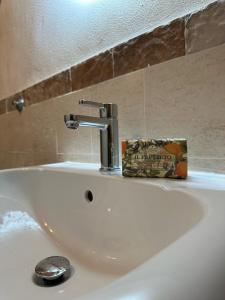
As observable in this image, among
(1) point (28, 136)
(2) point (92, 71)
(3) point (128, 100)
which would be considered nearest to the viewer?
(3) point (128, 100)

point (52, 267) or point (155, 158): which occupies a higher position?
point (155, 158)

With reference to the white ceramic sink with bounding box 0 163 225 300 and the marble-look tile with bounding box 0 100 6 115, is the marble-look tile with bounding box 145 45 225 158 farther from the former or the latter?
the marble-look tile with bounding box 0 100 6 115

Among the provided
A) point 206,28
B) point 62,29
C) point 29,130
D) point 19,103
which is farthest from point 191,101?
point 19,103

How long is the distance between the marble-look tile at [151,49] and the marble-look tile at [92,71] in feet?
0.10

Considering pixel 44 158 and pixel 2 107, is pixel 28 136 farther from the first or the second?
pixel 2 107

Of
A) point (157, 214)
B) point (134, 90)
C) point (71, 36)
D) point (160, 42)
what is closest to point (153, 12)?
point (160, 42)

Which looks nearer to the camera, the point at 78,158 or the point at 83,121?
the point at 83,121

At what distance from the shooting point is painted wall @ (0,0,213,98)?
62 centimetres

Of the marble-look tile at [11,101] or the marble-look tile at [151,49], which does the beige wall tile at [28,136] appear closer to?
the marble-look tile at [11,101]

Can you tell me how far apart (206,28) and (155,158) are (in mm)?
286

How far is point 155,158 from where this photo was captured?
49 centimetres

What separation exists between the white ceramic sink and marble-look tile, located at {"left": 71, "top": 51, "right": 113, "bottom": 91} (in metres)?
0.30

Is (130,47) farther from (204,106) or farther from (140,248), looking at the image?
(140,248)

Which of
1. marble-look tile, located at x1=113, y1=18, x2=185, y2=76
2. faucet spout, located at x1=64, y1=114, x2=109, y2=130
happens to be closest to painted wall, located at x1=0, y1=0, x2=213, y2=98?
marble-look tile, located at x1=113, y1=18, x2=185, y2=76
